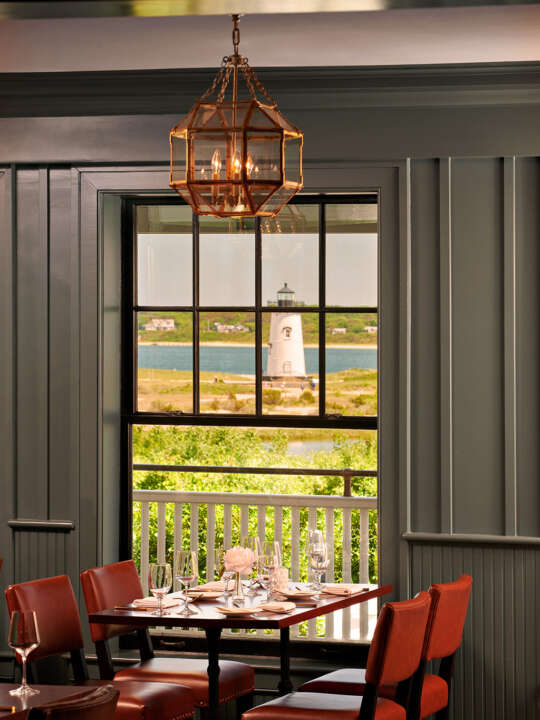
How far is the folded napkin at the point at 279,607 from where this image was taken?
11.8 feet

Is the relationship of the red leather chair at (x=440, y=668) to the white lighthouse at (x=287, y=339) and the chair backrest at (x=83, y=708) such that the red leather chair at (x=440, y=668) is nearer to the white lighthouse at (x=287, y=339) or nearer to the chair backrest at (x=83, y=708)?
the white lighthouse at (x=287, y=339)

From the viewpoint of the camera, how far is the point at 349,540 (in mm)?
4812

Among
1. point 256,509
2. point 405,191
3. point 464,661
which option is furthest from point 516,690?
point 405,191

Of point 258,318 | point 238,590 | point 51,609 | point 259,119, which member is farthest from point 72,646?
point 259,119

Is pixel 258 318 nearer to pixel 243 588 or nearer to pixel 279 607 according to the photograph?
pixel 243 588

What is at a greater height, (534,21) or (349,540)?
(534,21)

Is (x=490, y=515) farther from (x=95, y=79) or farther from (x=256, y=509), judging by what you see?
(x=95, y=79)

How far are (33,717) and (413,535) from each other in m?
Result: 2.27

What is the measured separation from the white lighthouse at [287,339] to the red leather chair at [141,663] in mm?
1193

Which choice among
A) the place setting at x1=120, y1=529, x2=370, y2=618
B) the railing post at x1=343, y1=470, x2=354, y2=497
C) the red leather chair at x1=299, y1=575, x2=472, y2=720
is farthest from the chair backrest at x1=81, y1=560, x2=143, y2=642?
the railing post at x1=343, y1=470, x2=354, y2=497

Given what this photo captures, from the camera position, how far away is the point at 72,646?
389 cm

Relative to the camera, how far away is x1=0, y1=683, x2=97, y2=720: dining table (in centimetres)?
261

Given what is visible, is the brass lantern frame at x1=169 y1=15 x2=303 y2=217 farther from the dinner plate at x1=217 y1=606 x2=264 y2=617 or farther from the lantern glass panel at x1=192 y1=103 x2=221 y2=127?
the dinner plate at x1=217 y1=606 x2=264 y2=617

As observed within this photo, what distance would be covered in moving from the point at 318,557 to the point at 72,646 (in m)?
1.07
